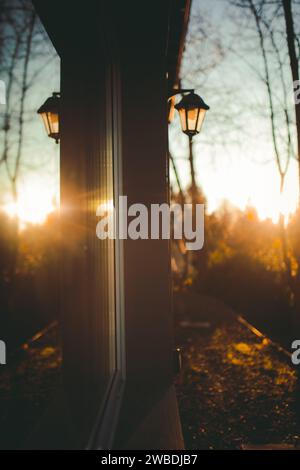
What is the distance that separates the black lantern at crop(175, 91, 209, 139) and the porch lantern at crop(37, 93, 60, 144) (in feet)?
5.55

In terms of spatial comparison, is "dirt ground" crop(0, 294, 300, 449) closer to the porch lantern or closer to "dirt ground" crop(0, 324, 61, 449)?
"dirt ground" crop(0, 324, 61, 449)

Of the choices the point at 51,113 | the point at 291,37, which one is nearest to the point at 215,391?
the point at 51,113

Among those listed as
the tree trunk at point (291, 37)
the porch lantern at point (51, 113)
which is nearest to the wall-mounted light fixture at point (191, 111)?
the porch lantern at point (51, 113)

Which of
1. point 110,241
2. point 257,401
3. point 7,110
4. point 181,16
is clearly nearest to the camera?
point 110,241

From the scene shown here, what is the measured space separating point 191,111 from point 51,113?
76.1 inches

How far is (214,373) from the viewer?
6.96 m

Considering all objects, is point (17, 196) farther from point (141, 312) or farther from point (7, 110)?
point (141, 312)

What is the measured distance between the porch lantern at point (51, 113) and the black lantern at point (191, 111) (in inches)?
66.6

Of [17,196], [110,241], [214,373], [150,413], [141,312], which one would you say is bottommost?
[214,373]

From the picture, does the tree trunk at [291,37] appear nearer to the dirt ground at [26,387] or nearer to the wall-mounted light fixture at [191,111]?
the wall-mounted light fixture at [191,111]

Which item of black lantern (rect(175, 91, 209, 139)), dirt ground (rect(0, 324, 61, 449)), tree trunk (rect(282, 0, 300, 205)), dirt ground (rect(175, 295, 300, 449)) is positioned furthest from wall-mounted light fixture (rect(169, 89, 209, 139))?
dirt ground (rect(0, 324, 61, 449))

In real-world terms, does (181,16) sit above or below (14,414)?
above

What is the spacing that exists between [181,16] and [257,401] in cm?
492

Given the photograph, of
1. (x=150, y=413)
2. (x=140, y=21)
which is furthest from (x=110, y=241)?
(x=140, y=21)
